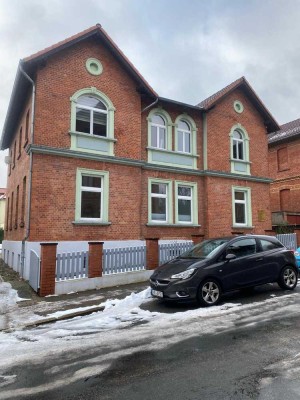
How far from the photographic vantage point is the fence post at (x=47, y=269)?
9.25 meters

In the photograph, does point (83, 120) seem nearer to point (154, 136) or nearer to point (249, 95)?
point (154, 136)

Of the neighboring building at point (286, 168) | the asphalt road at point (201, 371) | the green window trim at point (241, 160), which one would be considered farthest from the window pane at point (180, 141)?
the neighboring building at point (286, 168)

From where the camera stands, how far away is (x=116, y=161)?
13797mm

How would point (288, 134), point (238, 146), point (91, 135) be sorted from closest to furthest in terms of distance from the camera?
point (91, 135), point (238, 146), point (288, 134)

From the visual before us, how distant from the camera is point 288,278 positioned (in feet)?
29.6

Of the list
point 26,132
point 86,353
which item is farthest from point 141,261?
point 26,132

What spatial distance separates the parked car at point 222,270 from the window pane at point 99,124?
7.30 metres

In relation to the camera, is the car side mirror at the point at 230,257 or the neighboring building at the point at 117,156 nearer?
the car side mirror at the point at 230,257

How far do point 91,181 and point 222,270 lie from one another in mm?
7491

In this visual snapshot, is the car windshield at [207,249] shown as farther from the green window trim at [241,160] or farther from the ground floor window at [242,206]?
the green window trim at [241,160]

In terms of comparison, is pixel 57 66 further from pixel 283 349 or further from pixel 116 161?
pixel 283 349

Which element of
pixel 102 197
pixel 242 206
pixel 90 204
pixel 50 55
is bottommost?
pixel 90 204

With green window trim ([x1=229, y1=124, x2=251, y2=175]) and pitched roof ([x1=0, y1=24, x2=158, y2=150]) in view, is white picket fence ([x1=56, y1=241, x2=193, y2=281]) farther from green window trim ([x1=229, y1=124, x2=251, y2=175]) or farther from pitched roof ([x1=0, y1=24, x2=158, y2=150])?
pitched roof ([x1=0, y1=24, x2=158, y2=150])

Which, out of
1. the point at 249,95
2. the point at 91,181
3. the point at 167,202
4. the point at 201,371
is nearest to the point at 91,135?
the point at 91,181
